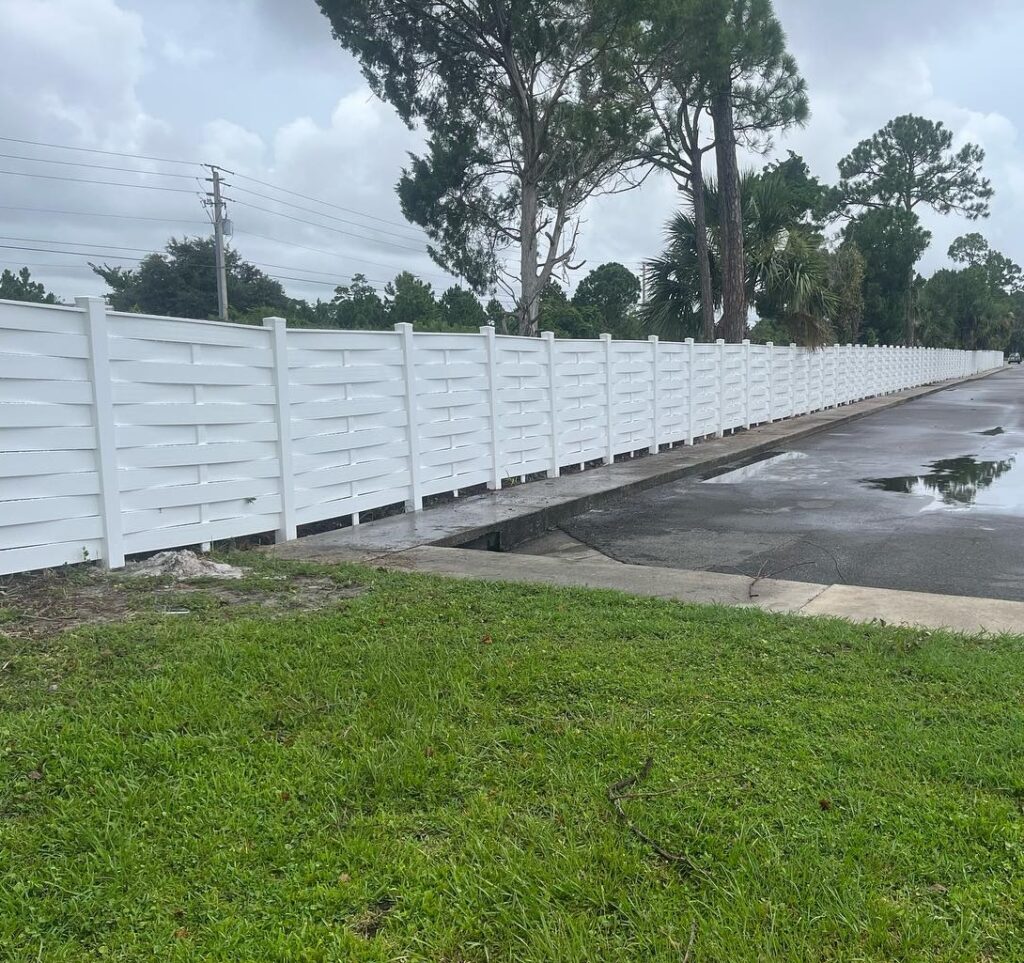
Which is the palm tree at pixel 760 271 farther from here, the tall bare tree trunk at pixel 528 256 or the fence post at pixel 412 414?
the fence post at pixel 412 414

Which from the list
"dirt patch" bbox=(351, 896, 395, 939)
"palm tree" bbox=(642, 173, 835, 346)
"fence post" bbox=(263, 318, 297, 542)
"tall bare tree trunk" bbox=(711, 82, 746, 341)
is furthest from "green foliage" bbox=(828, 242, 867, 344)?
"dirt patch" bbox=(351, 896, 395, 939)

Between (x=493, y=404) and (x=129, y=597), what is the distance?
17.9ft

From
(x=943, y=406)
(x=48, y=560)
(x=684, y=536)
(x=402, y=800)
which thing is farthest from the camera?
(x=943, y=406)

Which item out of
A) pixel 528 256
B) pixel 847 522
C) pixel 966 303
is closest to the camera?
pixel 847 522

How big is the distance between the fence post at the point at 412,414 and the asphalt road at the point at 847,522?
1557 millimetres

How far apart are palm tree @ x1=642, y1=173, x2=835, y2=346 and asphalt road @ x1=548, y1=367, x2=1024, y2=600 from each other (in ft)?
28.4

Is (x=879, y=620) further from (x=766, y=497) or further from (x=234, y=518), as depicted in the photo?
(x=766, y=497)

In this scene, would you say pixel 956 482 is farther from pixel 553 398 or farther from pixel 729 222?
pixel 729 222

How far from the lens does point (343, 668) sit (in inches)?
169

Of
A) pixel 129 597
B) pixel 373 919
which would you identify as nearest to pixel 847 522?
pixel 129 597

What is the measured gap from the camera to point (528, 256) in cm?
2028

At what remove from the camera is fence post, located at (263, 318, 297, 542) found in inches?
295

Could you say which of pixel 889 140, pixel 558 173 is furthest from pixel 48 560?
pixel 889 140

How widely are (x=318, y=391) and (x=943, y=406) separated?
2643cm
